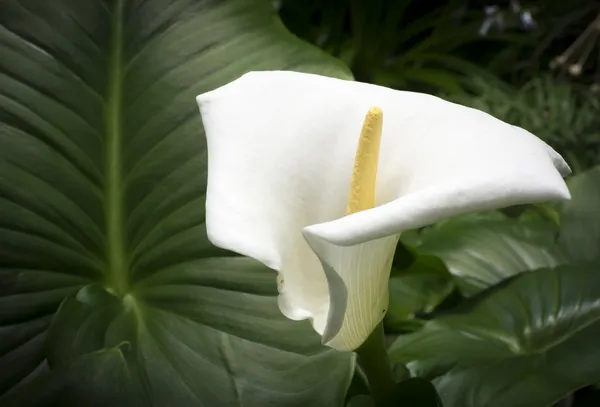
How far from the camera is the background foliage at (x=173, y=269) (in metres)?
0.44

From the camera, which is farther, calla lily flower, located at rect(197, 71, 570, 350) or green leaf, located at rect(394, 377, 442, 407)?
green leaf, located at rect(394, 377, 442, 407)

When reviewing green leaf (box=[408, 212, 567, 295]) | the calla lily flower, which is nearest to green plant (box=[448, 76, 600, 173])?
green leaf (box=[408, 212, 567, 295])

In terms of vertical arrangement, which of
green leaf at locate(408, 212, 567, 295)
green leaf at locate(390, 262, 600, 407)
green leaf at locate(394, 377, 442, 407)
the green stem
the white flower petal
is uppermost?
the white flower petal

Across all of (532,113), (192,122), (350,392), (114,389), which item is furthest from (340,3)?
(114,389)

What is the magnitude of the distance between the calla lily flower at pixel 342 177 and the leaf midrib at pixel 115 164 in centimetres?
20

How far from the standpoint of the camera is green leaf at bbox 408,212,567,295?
2.19 feet

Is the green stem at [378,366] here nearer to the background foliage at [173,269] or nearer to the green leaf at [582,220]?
the background foliage at [173,269]

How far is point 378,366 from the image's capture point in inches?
17.3

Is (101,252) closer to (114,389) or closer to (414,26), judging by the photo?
(114,389)

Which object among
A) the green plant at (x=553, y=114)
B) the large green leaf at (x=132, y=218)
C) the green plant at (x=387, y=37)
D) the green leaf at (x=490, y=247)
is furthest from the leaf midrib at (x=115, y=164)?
the green plant at (x=387, y=37)

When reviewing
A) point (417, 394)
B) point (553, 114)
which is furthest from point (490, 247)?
point (553, 114)

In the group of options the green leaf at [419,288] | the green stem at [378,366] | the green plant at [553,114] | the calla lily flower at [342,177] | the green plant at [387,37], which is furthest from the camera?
the green plant at [387,37]

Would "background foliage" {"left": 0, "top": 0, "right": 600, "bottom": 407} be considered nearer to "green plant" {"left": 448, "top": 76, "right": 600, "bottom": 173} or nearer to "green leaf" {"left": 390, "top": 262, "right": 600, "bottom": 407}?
"green leaf" {"left": 390, "top": 262, "right": 600, "bottom": 407}

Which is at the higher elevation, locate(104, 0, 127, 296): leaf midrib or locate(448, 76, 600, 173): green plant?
locate(104, 0, 127, 296): leaf midrib
